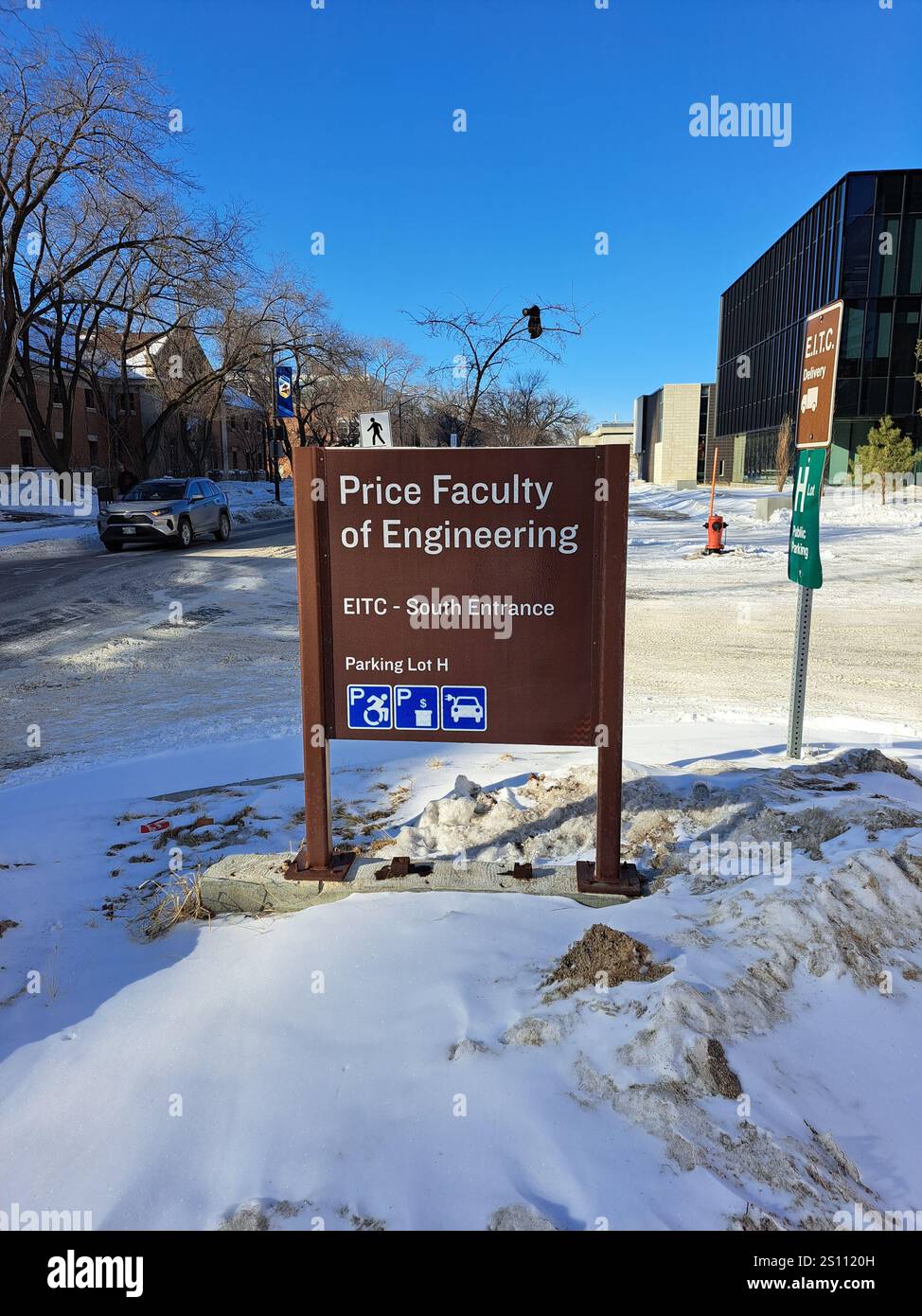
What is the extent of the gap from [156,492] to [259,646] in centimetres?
1231

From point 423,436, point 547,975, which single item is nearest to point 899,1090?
point 547,975

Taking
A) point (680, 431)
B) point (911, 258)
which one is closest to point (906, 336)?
point (911, 258)

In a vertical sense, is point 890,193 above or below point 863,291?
above

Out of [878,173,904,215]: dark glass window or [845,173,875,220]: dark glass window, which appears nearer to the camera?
[878,173,904,215]: dark glass window

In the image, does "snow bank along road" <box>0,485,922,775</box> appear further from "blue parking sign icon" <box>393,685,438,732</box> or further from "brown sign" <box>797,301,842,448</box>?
"blue parking sign icon" <box>393,685,438,732</box>

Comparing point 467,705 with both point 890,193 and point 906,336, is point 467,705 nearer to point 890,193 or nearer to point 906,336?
point 906,336

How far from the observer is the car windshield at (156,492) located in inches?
763

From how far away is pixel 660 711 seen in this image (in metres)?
6.81

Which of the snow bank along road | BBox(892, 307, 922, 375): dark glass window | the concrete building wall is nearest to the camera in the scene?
the snow bank along road

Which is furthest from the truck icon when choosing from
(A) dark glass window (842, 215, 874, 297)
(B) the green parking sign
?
(A) dark glass window (842, 215, 874, 297)

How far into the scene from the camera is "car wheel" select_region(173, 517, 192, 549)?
18922mm

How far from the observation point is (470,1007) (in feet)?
8.93
